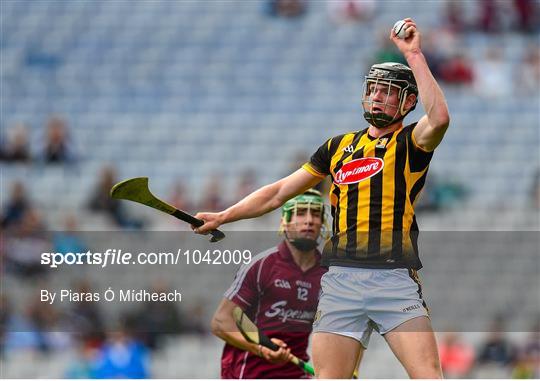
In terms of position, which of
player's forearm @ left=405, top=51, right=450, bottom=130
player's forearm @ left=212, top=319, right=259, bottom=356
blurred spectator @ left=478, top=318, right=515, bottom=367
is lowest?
blurred spectator @ left=478, top=318, right=515, bottom=367

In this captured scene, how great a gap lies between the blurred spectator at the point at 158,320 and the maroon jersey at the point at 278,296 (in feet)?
12.9

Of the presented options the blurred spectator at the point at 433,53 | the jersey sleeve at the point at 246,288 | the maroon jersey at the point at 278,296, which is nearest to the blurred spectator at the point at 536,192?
the blurred spectator at the point at 433,53

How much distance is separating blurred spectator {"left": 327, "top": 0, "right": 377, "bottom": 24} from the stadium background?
4cm

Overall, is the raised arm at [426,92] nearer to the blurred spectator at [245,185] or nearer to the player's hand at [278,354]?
the player's hand at [278,354]

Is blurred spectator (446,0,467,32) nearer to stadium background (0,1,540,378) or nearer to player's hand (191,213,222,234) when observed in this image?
stadium background (0,1,540,378)

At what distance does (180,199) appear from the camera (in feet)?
38.8

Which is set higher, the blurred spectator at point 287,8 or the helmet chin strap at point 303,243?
the blurred spectator at point 287,8

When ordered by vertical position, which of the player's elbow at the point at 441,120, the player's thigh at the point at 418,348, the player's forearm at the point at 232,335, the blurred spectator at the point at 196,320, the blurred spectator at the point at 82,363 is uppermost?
the player's elbow at the point at 441,120

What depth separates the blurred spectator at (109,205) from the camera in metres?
11.8

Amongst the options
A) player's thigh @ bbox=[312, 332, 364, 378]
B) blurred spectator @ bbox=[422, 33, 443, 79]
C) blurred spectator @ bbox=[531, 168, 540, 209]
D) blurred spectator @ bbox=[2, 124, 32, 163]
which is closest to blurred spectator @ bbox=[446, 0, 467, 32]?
blurred spectator @ bbox=[422, 33, 443, 79]

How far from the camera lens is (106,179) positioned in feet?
39.1

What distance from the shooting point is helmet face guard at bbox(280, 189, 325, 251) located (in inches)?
227

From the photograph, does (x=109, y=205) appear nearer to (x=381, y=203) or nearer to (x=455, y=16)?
(x=455, y=16)

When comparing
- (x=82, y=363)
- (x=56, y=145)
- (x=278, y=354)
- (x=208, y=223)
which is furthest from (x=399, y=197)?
(x=56, y=145)
